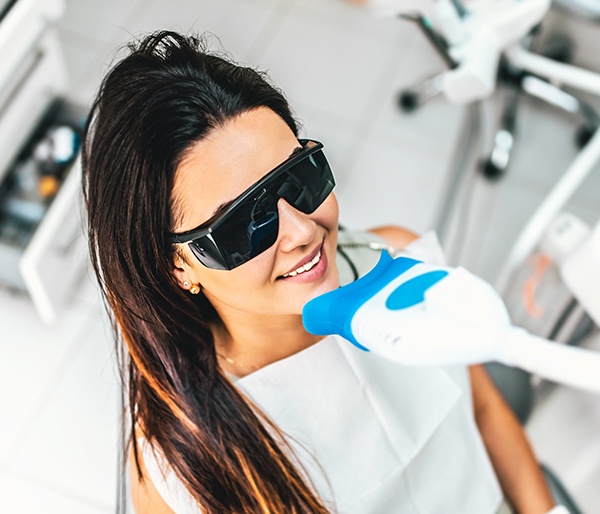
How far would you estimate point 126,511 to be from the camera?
0.84m

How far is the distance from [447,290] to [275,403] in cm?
45

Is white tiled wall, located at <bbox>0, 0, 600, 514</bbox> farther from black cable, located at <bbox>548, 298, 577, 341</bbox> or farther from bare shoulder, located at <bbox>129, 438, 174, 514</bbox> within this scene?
bare shoulder, located at <bbox>129, 438, 174, 514</bbox>

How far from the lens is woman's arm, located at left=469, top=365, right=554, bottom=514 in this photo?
0.99 meters

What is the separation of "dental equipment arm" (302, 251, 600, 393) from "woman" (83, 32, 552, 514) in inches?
5.9

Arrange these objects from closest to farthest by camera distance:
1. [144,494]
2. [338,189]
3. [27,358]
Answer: [144,494] → [27,358] → [338,189]

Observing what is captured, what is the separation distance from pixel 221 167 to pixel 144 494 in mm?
426

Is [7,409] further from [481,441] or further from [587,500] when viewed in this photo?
[587,500]

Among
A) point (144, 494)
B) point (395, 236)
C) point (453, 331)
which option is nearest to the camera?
point (453, 331)

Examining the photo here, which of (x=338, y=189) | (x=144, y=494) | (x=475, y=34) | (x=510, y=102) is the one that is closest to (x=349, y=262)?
(x=144, y=494)

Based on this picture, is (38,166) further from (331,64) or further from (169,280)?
(169,280)

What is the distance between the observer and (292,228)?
600 mm

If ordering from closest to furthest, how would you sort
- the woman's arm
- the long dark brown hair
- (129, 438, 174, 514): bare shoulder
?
the long dark brown hair, (129, 438, 174, 514): bare shoulder, the woman's arm

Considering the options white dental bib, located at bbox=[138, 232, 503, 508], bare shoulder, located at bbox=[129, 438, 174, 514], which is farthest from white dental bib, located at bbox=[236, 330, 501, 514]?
bare shoulder, located at bbox=[129, 438, 174, 514]

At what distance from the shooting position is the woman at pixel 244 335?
573mm
